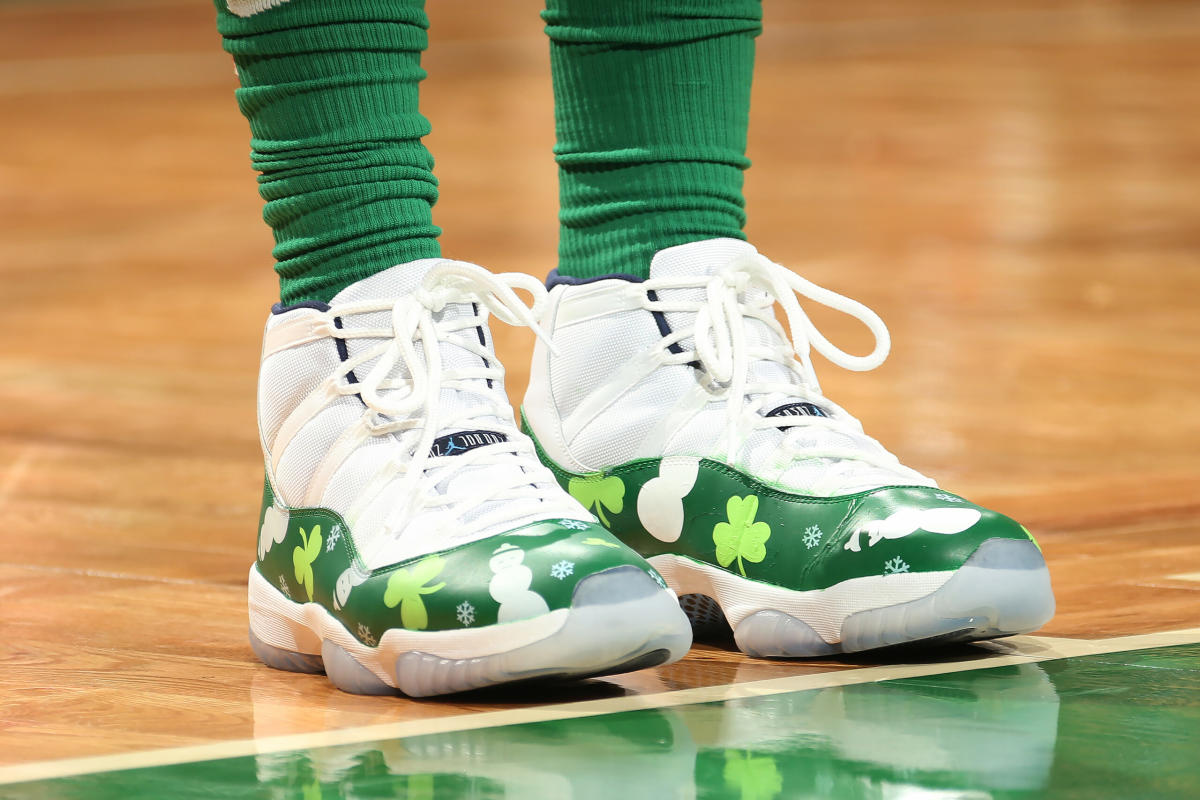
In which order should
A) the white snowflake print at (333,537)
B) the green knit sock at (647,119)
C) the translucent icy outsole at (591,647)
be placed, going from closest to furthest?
1. the translucent icy outsole at (591,647)
2. the white snowflake print at (333,537)
3. the green knit sock at (647,119)

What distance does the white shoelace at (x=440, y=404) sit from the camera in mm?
758

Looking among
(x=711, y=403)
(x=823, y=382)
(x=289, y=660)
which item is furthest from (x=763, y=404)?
(x=823, y=382)

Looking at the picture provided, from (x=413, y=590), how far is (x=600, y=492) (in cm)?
19

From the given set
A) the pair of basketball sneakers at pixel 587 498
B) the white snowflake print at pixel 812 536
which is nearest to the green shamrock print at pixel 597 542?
the pair of basketball sneakers at pixel 587 498

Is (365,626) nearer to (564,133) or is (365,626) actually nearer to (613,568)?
(613,568)

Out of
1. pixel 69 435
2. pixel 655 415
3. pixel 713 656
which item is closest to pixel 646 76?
pixel 655 415

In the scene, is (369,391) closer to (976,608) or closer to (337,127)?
(337,127)

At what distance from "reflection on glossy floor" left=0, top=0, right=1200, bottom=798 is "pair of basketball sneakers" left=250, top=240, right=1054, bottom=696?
0.03 meters

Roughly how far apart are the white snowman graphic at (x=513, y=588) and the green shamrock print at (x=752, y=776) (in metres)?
0.11

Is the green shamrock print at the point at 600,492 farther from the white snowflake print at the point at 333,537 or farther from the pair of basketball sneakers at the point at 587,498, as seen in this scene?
the white snowflake print at the point at 333,537

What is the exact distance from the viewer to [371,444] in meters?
0.80

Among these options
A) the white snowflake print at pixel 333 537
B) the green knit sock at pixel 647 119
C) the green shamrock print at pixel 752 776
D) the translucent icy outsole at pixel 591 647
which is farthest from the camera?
the green knit sock at pixel 647 119

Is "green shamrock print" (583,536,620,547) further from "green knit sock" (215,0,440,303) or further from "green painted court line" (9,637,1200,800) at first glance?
"green knit sock" (215,0,440,303)

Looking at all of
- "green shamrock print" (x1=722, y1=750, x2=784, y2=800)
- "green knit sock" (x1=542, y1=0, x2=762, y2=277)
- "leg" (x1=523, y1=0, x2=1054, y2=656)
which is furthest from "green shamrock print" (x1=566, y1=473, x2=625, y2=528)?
"green shamrock print" (x1=722, y1=750, x2=784, y2=800)
